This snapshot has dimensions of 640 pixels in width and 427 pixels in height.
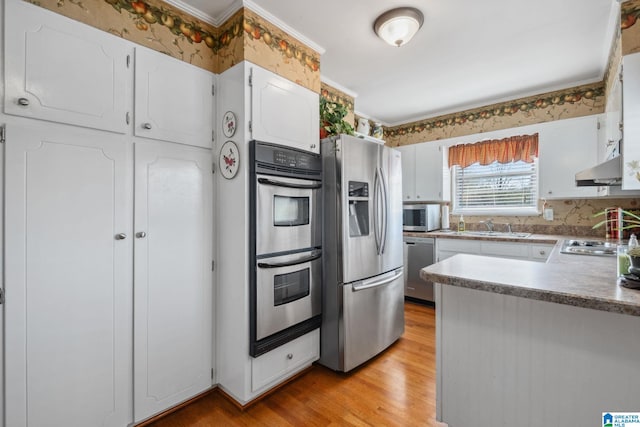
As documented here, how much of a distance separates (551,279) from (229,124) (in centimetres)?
199

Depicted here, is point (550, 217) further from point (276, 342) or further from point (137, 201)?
point (137, 201)

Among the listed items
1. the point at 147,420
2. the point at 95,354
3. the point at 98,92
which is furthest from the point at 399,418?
the point at 98,92

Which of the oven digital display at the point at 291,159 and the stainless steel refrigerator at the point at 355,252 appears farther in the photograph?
the stainless steel refrigerator at the point at 355,252

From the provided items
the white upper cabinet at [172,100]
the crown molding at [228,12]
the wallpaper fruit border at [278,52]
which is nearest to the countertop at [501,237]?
the wallpaper fruit border at [278,52]

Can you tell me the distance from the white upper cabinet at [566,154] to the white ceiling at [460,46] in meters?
0.52

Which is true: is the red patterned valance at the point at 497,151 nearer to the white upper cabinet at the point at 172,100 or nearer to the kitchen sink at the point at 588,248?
the kitchen sink at the point at 588,248

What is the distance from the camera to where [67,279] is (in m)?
1.48

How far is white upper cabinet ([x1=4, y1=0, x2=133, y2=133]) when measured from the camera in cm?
133

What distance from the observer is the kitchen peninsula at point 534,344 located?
44.3 inches

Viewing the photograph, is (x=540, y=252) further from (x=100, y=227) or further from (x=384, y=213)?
(x=100, y=227)

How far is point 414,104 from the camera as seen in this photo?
3.90 m

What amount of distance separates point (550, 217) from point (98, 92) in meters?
4.41

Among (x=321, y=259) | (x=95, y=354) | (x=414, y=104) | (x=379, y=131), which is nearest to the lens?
(x=95, y=354)

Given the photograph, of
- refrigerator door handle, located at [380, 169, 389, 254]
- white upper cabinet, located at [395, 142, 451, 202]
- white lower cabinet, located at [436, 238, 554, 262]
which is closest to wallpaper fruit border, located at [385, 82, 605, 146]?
white upper cabinet, located at [395, 142, 451, 202]
